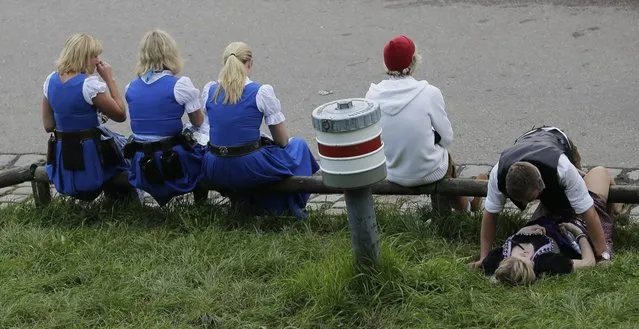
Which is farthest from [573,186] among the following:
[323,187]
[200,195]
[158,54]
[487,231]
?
[158,54]

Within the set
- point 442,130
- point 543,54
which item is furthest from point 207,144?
point 543,54

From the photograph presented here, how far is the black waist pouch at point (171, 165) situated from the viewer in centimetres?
671

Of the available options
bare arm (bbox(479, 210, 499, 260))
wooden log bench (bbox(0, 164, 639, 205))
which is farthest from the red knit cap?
bare arm (bbox(479, 210, 499, 260))

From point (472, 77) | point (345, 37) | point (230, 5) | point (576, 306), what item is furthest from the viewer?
point (230, 5)

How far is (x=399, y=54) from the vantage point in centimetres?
643

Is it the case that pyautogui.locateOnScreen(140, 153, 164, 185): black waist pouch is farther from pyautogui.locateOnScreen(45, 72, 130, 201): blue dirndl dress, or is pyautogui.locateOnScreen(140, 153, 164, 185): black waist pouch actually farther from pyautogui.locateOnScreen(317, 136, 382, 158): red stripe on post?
pyautogui.locateOnScreen(317, 136, 382, 158): red stripe on post

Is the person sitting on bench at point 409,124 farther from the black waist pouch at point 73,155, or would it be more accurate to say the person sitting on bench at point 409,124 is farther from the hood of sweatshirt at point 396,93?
the black waist pouch at point 73,155

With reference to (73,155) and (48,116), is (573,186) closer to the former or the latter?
(73,155)

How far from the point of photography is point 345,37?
11164mm

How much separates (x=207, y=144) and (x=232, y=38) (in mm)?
4864

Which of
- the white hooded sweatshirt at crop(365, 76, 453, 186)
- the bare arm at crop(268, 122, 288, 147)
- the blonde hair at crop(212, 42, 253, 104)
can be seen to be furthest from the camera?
the bare arm at crop(268, 122, 288, 147)

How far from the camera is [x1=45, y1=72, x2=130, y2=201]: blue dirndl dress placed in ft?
22.3

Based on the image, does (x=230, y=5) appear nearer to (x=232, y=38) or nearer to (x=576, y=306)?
(x=232, y=38)

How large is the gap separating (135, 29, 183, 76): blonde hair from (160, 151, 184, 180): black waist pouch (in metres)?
0.53
